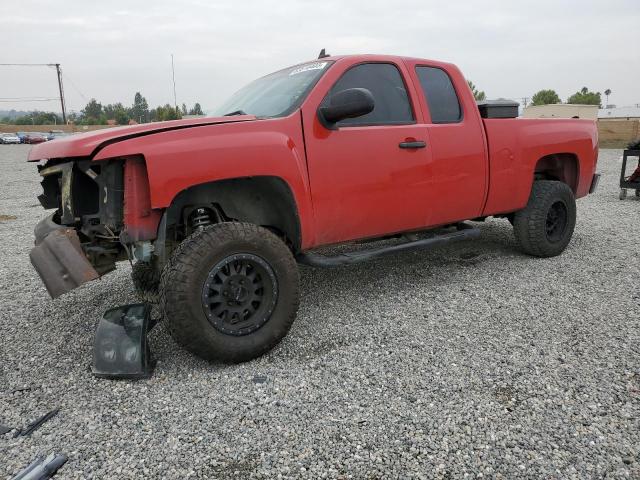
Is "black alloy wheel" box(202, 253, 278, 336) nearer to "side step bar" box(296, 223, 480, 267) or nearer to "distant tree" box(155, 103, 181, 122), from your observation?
"side step bar" box(296, 223, 480, 267)

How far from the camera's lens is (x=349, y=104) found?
3.16 meters

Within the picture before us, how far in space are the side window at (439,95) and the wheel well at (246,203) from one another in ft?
5.09

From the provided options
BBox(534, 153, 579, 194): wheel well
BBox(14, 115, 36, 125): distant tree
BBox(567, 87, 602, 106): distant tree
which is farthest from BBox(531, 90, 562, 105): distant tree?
Answer: BBox(14, 115, 36, 125): distant tree

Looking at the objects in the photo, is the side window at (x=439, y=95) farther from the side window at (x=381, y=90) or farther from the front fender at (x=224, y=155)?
the front fender at (x=224, y=155)

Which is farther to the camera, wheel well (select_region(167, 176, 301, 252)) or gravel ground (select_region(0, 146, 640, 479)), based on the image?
wheel well (select_region(167, 176, 301, 252))

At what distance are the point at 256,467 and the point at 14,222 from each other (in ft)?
25.6

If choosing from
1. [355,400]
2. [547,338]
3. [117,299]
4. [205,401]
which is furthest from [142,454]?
[547,338]

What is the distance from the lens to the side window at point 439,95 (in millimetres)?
4074

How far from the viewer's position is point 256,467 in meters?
2.12

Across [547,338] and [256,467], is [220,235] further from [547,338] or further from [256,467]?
[547,338]

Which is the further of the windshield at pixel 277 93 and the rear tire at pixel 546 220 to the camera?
the rear tire at pixel 546 220

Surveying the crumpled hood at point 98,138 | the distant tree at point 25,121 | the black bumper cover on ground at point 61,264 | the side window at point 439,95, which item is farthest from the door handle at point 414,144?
the distant tree at point 25,121

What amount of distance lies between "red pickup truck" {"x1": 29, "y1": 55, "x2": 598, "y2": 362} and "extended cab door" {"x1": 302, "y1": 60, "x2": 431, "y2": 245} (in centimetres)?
1

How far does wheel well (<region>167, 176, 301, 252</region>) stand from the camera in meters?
3.18
